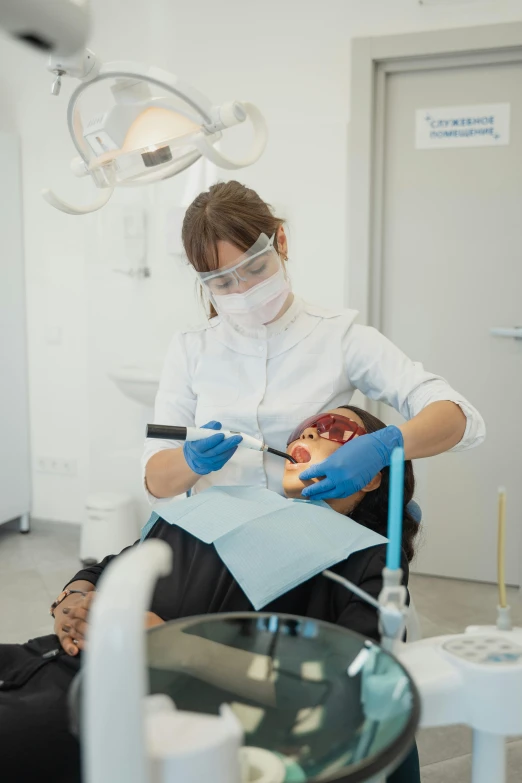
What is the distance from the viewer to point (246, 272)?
1.49 m

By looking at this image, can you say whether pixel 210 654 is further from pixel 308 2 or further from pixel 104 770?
pixel 308 2

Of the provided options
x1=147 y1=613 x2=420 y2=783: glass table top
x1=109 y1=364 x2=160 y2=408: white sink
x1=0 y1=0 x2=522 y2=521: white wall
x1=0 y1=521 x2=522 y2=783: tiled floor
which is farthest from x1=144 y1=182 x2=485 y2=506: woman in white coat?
x1=0 y1=0 x2=522 y2=521: white wall

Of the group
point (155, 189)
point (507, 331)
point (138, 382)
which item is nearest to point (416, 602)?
point (507, 331)

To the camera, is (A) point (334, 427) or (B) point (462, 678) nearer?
(B) point (462, 678)

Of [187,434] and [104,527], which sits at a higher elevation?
[187,434]

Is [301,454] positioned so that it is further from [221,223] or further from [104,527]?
[104,527]

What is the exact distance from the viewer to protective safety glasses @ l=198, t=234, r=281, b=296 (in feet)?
4.82

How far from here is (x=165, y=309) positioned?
10.4ft

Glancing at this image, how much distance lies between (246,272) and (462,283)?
1566mm

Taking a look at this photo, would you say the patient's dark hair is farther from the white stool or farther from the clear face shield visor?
the white stool

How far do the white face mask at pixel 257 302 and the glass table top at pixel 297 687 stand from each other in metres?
0.82

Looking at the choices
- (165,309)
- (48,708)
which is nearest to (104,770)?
(48,708)

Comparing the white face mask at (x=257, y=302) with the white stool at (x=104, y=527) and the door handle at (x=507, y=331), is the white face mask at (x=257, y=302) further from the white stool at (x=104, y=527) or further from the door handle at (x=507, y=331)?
the white stool at (x=104, y=527)

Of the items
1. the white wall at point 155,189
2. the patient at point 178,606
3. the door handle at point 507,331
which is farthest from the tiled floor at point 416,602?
the door handle at point 507,331
